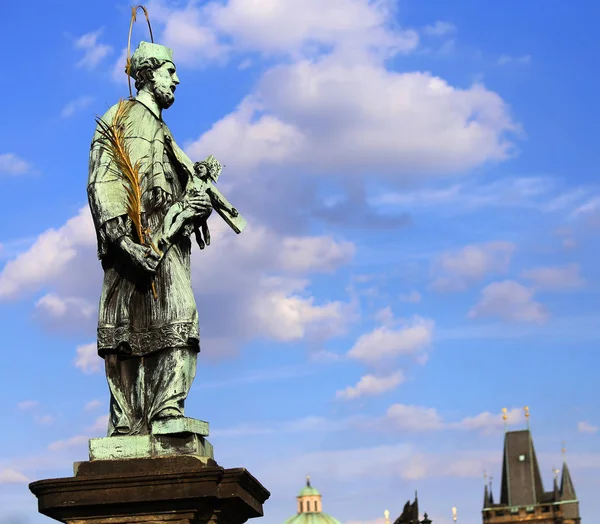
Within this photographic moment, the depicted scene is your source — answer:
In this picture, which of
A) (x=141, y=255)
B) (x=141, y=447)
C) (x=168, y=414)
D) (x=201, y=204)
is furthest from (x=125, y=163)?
(x=141, y=447)

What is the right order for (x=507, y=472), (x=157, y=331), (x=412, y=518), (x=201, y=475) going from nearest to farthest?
(x=201, y=475) < (x=157, y=331) < (x=412, y=518) < (x=507, y=472)

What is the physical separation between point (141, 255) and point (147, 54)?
1917 millimetres

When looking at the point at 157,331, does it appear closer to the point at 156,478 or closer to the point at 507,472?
the point at 156,478

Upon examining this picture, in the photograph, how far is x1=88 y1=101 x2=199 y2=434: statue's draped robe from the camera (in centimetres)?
1133

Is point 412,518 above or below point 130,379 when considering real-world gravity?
above

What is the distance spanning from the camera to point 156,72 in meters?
12.3

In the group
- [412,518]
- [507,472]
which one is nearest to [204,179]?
[412,518]

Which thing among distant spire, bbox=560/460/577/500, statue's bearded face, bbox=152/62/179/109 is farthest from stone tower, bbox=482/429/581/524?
statue's bearded face, bbox=152/62/179/109

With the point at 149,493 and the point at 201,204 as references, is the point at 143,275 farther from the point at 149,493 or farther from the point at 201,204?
the point at 149,493

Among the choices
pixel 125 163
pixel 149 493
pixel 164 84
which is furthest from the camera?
pixel 164 84

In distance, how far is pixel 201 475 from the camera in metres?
10.6

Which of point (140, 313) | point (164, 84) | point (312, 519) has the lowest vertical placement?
point (140, 313)

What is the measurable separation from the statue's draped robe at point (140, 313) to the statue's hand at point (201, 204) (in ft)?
0.57

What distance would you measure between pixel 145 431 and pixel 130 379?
47cm
